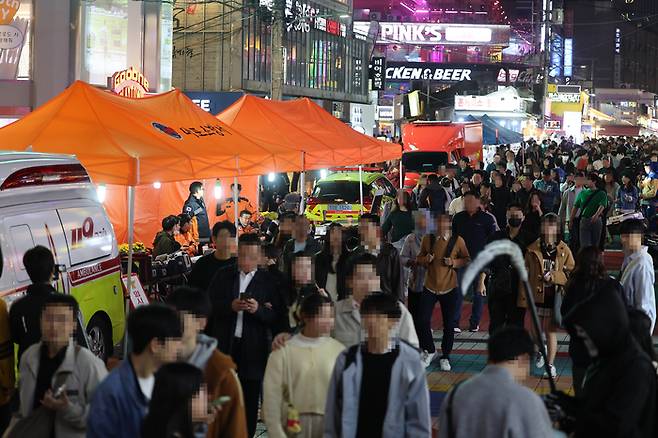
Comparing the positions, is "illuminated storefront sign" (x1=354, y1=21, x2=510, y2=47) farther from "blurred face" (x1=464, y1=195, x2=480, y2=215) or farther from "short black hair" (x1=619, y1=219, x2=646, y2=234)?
"short black hair" (x1=619, y1=219, x2=646, y2=234)

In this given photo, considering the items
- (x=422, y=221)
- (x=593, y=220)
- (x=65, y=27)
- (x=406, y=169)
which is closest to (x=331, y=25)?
(x=406, y=169)

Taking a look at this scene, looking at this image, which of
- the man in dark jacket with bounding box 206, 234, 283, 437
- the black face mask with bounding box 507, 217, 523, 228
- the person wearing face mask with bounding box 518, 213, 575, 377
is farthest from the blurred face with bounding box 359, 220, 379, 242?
the man in dark jacket with bounding box 206, 234, 283, 437

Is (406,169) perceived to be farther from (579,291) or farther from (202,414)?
(202,414)

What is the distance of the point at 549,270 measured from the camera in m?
12.3

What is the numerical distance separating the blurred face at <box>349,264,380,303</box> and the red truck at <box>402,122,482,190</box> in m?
29.9

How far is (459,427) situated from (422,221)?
27.1 feet

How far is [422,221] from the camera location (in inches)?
538

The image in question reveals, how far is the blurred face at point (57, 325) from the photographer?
625 centimetres

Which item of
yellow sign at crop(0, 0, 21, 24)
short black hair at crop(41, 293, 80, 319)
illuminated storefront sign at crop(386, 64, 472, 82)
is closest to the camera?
short black hair at crop(41, 293, 80, 319)

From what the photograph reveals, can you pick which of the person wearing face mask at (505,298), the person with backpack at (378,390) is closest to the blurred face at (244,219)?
the person wearing face mask at (505,298)

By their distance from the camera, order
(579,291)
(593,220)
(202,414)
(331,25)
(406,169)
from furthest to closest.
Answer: (331,25)
(406,169)
(593,220)
(579,291)
(202,414)

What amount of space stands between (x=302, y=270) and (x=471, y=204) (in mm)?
6250

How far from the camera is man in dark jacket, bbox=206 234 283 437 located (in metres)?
8.81

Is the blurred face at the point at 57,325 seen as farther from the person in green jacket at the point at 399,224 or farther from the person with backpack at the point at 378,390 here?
the person in green jacket at the point at 399,224
